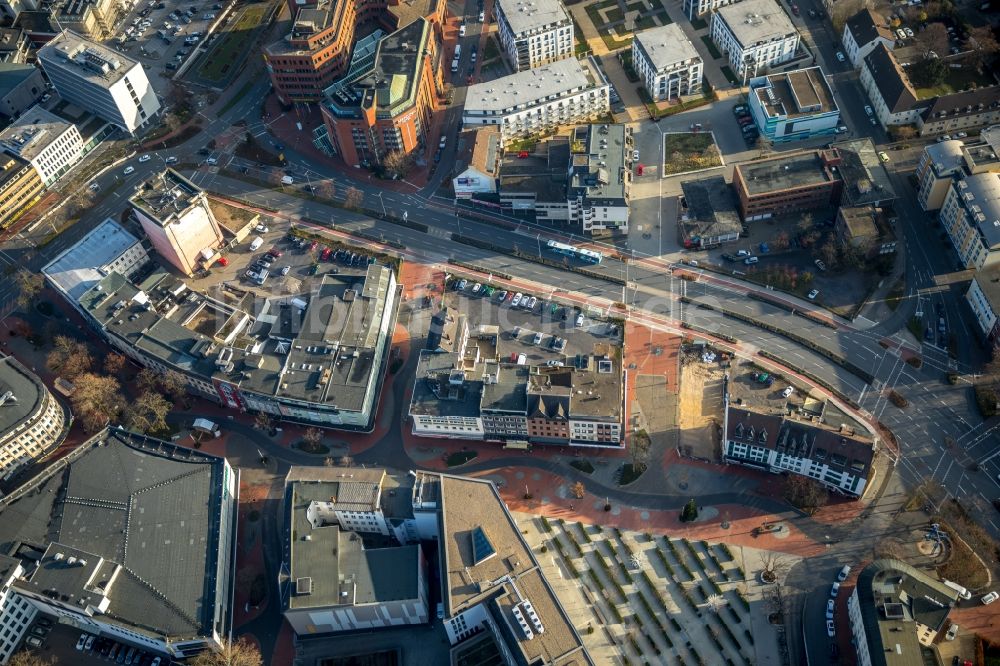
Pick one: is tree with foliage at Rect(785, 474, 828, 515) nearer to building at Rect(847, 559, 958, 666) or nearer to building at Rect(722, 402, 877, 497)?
building at Rect(722, 402, 877, 497)

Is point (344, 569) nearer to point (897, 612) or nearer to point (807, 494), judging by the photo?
point (807, 494)

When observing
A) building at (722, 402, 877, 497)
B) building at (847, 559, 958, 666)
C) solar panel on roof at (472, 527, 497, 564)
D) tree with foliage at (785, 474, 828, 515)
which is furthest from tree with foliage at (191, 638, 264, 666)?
building at (847, 559, 958, 666)

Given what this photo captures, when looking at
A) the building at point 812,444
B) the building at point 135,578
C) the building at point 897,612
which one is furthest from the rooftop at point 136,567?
the building at point 897,612

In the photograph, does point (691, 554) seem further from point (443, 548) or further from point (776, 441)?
point (443, 548)

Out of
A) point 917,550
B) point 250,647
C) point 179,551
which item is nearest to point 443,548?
point 250,647

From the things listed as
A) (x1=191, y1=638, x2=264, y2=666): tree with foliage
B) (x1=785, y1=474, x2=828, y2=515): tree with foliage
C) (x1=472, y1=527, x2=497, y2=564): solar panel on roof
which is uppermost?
(x1=472, y1=527, x2=497, y2=564): solar panel on roof

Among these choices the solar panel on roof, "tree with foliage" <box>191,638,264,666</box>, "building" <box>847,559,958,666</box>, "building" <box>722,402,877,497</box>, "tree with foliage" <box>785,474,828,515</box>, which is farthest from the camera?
"tree with foliage" <box>785,474,828,515</box>

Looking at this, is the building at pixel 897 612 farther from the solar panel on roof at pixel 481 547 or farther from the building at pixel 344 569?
the building at pixel 344 569
